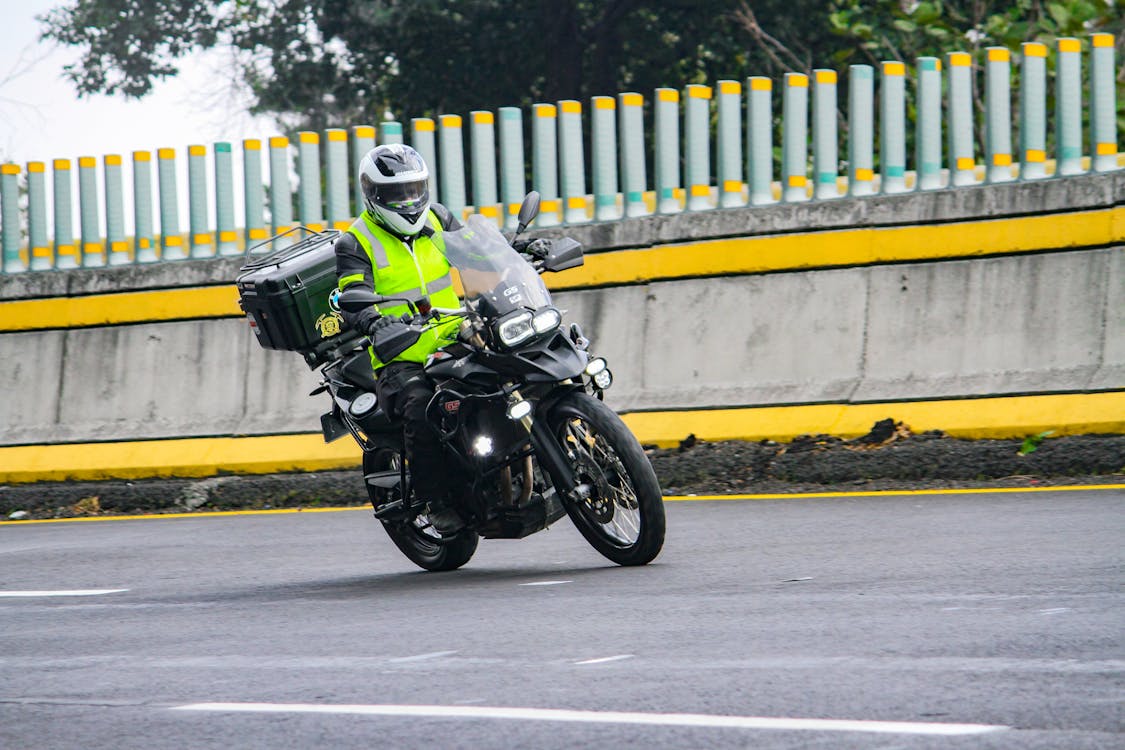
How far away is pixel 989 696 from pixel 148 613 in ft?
13.9

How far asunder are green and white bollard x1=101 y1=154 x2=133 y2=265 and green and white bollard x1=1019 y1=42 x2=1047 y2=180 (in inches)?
273

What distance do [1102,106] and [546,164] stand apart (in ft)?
12.9

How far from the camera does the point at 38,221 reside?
49.1 feet

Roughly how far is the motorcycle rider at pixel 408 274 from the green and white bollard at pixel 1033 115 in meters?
4.84

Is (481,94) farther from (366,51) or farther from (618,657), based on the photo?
(618,657)

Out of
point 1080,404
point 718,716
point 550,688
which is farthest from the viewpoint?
point 1080,404

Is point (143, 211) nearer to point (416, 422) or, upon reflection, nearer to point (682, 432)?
point (682, 432)

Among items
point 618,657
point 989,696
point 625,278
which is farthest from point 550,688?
point 625,278

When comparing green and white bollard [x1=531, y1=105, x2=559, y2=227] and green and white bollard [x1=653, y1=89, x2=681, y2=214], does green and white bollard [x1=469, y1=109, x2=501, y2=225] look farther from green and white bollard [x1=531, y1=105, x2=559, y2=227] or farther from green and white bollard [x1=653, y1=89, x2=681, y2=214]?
green and white bollard [x1=653, y1=89, x2=681, y2=214]

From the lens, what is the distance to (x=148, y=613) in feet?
26.4

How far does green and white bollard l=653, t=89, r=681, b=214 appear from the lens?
518 inches

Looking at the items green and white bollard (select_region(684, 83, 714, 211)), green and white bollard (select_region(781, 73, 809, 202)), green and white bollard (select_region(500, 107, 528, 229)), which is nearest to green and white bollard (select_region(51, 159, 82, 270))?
green and white bollard (select_region(500, 107, 528, 229))

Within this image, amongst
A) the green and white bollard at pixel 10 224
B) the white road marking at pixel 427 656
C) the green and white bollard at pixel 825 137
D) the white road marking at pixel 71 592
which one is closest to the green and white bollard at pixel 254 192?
the green and white bollard at pixel 10 224

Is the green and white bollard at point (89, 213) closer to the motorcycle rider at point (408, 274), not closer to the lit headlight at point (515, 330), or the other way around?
the motorcycle rider at point (408, 274)
